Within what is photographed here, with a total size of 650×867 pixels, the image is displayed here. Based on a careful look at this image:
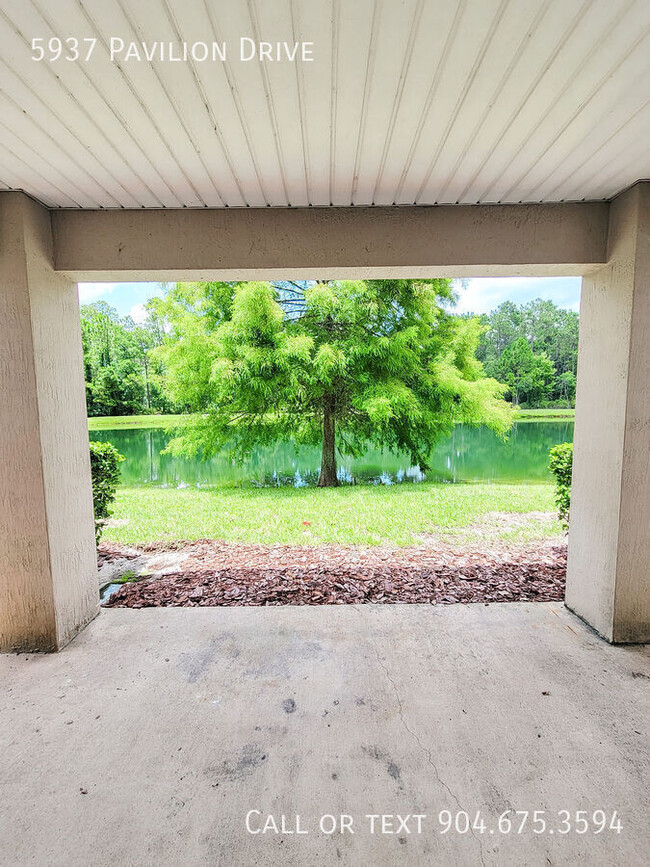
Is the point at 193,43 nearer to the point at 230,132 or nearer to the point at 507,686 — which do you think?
the point at 230,132

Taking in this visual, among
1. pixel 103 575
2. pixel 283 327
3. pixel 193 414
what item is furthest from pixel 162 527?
pixel 283 327

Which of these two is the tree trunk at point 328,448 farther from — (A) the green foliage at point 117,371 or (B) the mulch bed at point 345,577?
(A) the green foliage at point 117,371

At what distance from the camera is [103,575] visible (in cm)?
384

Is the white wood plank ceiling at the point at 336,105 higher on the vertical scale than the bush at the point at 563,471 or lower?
higher

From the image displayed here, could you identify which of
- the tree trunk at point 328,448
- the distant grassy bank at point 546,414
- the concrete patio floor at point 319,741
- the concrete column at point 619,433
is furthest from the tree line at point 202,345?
the concrete patio floor at point 319,741

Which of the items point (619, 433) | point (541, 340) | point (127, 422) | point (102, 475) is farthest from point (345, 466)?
point (541, 340)

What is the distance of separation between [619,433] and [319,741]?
2.32 m

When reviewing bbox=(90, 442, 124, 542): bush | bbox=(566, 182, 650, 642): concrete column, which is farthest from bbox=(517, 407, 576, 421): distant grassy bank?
bbox=(90, 442, 124, 542): bush

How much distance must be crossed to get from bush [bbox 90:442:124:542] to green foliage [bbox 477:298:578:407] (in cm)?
1792

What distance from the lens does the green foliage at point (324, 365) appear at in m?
6.77

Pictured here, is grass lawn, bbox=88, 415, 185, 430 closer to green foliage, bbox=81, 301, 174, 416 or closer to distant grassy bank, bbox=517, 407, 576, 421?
green foliage, bbox=81, 301, 174, 416

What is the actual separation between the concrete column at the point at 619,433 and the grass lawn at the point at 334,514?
2383 millimetres

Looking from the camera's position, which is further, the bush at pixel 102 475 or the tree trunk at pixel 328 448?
the tree trunk at pixel 328 448

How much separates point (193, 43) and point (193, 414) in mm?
7035
